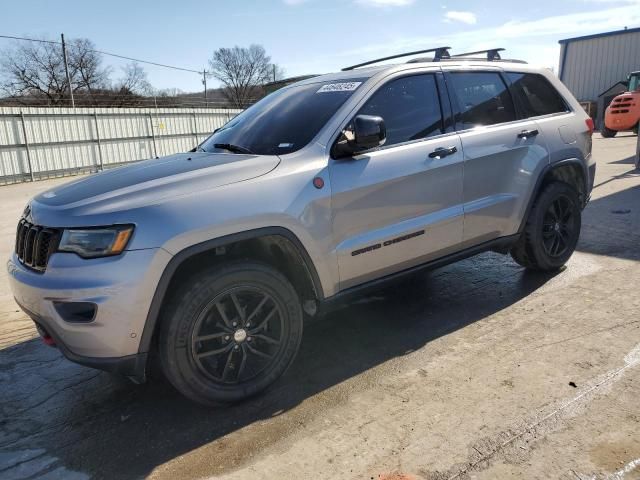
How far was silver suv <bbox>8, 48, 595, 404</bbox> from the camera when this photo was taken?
100 inches

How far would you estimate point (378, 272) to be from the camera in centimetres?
342

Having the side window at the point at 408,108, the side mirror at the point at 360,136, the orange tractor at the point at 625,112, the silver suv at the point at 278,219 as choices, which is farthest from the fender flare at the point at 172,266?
the orange tractor at the point at 625,112

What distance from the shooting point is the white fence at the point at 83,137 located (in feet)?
55.0

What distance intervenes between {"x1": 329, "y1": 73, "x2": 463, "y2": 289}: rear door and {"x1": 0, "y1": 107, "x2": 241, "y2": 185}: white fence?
55.1 feet

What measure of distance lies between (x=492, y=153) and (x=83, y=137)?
60.7 ft

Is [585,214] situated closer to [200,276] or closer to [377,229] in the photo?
[377,229]

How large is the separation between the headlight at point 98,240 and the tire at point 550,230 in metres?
3.34

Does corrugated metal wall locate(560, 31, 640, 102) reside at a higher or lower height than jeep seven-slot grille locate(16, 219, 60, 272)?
higher

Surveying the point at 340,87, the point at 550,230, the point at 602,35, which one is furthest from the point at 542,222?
the point at 602,35

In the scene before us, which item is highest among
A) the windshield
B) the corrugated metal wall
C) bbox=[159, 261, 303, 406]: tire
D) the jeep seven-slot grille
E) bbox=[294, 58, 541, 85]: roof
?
the corrugated metal wall

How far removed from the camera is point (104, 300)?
8.09ft

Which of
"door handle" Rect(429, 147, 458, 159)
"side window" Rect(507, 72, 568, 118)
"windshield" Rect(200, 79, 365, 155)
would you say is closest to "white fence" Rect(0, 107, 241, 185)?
"windshield" Rect(200, 79, 365, 155)

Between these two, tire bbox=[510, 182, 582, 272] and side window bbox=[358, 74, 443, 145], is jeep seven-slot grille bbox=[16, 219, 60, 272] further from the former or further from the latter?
tire bbox=[510, 182, 582, 272]

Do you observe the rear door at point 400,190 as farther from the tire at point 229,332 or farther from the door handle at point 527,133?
the door handle at point 527,133
